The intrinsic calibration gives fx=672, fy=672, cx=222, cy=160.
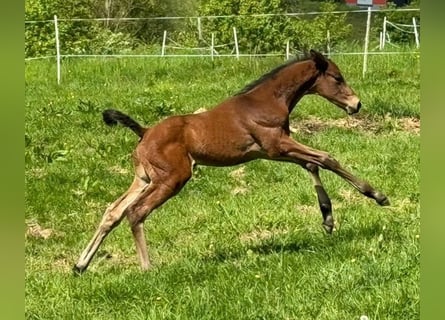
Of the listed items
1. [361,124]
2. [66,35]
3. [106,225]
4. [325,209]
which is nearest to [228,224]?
[325,209]

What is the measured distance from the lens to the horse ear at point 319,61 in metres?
6.72

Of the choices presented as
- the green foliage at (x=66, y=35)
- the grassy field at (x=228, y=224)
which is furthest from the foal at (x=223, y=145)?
the green foliage at (x=66, y=35)

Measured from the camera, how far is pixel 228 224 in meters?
7.34

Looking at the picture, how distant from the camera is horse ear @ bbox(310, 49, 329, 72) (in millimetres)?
6719

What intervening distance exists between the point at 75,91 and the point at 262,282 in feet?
40.7

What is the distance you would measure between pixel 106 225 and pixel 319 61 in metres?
2.65

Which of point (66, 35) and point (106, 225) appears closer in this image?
point (106, 225)

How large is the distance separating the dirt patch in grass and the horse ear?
16.8ft

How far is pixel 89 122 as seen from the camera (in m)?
12.4

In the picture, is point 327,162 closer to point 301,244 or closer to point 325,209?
point 325,209

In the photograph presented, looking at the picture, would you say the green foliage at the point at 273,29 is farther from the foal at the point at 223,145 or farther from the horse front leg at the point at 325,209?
the horse front leg at the point at 325,209

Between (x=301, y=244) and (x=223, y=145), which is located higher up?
(x=223, y=145)
